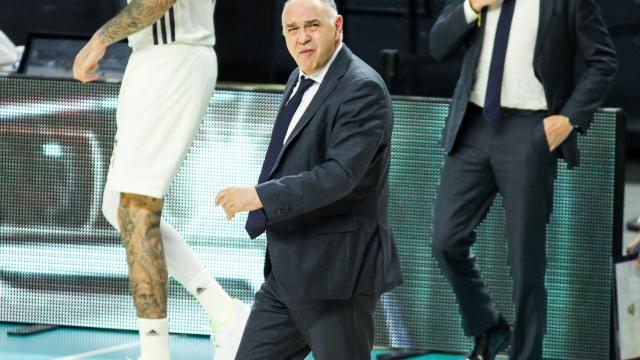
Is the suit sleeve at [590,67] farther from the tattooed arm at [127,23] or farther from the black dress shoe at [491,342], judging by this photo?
the tattooed arm at [127,23]

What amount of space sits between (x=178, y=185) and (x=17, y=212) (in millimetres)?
814

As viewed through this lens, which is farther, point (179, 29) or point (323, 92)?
point (179, 29)

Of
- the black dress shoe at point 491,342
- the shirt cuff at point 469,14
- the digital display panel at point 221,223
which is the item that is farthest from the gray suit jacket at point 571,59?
the black dress shoe at point 491,342

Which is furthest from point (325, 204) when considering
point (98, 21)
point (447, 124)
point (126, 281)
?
point (98, 21)

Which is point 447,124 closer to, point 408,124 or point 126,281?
point 408,124

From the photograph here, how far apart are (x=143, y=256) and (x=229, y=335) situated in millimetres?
539

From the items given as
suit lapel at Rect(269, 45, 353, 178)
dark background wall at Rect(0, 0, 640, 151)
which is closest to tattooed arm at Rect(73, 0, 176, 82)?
suit lapel at Rect(269, 45, 353, 178)

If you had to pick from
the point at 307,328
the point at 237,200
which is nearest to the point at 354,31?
the point at 307,328

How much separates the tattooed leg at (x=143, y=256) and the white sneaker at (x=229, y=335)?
357mm

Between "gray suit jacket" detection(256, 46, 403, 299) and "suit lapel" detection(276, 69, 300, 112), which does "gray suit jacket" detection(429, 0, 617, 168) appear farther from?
"gray suit jacket" detection(256, 46, 403, 299)

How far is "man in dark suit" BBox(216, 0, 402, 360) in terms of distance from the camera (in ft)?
12.6

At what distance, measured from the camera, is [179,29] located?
5.07 metres

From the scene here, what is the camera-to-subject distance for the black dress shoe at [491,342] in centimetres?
566

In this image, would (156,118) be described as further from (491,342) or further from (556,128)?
(491,342)
